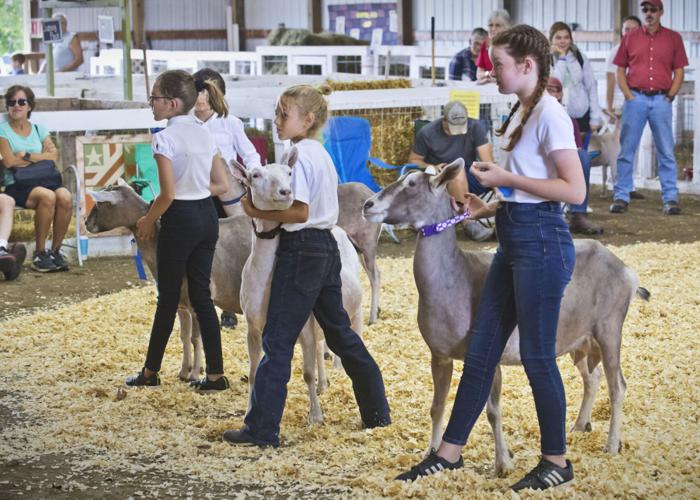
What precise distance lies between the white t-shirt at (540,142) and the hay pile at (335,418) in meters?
1.14

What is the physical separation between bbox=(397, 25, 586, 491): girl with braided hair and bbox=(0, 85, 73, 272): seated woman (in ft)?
20.3

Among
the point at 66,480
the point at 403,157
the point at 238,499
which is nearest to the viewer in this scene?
the point at 238,499

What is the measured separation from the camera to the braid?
4023 millimetres

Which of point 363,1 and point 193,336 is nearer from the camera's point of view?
point 193,336

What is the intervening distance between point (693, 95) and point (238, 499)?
11048mm

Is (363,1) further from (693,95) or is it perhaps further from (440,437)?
(440,437)

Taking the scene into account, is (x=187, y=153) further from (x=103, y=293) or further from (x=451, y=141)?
(x=451, y=141)

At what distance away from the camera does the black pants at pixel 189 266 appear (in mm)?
5707

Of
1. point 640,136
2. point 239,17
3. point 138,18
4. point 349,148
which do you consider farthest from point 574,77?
point 138,18

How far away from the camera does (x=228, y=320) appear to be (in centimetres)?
744

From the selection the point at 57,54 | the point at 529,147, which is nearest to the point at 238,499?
the point at 529,147

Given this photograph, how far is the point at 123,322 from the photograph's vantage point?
7.73m

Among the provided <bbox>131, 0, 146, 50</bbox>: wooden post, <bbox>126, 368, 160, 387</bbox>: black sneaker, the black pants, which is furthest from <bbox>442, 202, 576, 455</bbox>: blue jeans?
<bbox>131, 0, 146, 50</bbox>: wooden post

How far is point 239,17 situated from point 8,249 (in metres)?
18.4
